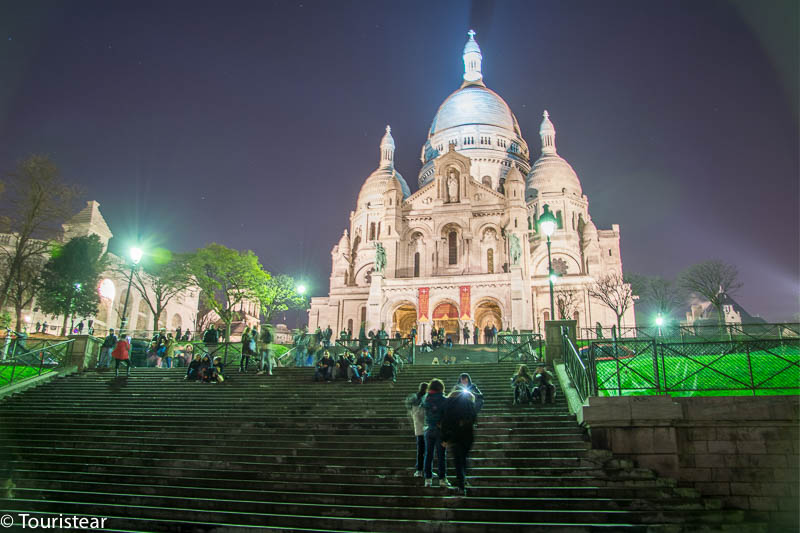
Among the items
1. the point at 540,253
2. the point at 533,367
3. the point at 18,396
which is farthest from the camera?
the point at 540,253

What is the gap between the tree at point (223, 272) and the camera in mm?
39844

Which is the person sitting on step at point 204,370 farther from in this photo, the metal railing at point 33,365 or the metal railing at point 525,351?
the metal railing at point 525,351

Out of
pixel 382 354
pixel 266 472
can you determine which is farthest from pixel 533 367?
pixel 266 472

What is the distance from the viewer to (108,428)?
12828 mm

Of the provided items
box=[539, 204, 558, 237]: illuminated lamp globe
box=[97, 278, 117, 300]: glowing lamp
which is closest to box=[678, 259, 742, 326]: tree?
box=[539, 204, 558, 237]: illuminated lamp globe

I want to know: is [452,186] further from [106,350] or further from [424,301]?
[106,350]

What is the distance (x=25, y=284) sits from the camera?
34.5 metres

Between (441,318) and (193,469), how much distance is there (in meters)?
32.6

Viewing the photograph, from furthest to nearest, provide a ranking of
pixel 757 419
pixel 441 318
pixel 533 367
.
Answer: pixel 441 318 < pixel 533 367 < pixel 757 419

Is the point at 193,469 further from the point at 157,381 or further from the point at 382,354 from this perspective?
the point at 382,354

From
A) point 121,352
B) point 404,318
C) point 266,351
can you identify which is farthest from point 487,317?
point 121,352

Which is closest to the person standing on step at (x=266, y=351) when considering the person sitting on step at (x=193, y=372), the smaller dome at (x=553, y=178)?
the person sitting on step at (x=193, y=372)

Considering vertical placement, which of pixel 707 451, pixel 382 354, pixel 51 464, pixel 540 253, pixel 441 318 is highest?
pixel 540 253

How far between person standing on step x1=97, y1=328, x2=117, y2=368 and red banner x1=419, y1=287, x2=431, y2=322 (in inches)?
967
